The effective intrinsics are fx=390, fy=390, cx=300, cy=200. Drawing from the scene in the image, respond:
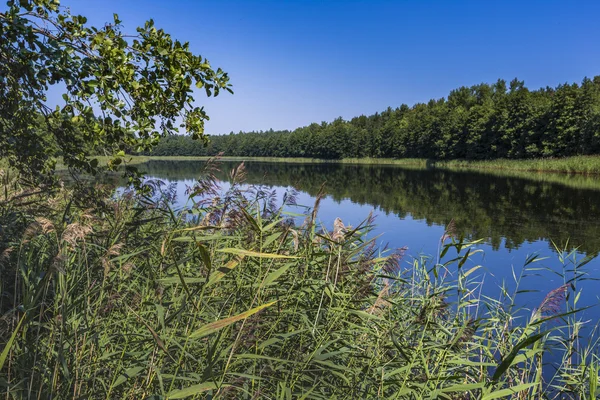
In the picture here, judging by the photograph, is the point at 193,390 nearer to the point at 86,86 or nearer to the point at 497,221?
the point at 86,86

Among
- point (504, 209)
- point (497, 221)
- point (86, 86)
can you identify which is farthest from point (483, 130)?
point (86, 86)

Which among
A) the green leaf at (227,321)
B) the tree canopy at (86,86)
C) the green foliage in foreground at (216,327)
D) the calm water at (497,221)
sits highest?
the tree canopy at (86,86)

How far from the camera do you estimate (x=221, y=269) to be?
5.96 feet

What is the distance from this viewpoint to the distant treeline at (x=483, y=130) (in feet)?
190

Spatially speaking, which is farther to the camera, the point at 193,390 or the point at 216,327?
the point at 193,390

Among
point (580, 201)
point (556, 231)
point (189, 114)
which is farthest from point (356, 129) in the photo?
point (189, 114)

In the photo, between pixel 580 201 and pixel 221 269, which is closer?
pixel 221 269

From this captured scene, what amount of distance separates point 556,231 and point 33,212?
19.4 m

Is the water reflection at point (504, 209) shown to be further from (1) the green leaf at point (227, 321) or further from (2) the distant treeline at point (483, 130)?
(2) the distant treeline at point (483, 130)

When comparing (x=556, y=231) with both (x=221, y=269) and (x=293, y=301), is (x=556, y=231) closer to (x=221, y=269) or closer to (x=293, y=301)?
(x=293, y=301)

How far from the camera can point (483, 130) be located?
73500 millimetres

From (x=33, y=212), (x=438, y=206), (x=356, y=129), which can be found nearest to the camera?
(x=33, y=212)

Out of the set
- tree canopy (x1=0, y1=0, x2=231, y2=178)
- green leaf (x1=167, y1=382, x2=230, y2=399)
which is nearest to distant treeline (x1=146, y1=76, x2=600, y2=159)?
tree canopy (x1=0, y1=0, x2=231, y2=178)

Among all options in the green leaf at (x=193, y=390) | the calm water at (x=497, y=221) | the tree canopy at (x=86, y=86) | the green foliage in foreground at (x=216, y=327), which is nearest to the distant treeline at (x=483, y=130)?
the calm water at (x=497, y=221)
